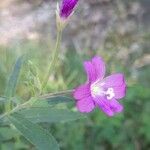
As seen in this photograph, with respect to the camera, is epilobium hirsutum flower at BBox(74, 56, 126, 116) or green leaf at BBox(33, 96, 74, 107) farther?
green leaf at BBox(33, 96, 74, 107)

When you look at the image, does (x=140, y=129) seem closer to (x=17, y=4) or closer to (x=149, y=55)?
(x=149, y=55)

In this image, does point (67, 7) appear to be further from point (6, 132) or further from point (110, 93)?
point (6, 132)

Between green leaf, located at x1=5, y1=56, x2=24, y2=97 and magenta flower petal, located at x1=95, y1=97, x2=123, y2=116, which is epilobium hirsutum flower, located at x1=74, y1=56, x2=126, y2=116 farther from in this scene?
green leaf, located at x1=5, y1=56, x2=24, y2=97

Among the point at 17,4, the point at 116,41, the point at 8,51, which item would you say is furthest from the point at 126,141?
the point at 17,4

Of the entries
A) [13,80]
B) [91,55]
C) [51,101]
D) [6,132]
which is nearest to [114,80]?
[51,101]

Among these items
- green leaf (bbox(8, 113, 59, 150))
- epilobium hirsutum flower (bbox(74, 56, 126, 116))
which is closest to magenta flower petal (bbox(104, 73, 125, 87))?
epilobium hirsutum flower (bbox(74, 56, 126, 116))

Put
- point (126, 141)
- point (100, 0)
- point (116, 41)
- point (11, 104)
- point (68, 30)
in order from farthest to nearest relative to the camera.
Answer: point (100, 0) → point (68, 30) → point (116, 41) → point (126, 141) → point (11, 104)

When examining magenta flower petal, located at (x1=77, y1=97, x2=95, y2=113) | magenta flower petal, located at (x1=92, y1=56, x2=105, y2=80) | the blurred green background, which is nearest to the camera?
magenta flower petal, located at (x1=77, y1=97, x2=95, y2=113)
